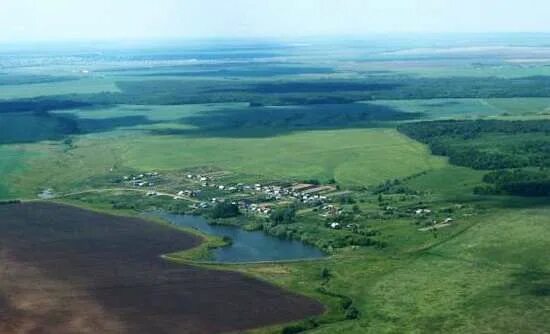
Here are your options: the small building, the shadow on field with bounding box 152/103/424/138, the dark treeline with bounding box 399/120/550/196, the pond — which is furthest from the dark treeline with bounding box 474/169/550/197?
the shadow on field with bounding box 152/103/424/138

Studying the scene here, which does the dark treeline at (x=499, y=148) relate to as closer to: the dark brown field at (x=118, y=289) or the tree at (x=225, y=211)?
the tree at (x=225, y=211)

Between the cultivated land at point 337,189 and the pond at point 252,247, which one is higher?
the cultivated land at point 337,189

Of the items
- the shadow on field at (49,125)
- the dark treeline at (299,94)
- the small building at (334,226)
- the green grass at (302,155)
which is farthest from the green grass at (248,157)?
the dark treeline at (299,94)

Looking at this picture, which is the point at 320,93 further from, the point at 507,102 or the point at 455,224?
the point at 455,224

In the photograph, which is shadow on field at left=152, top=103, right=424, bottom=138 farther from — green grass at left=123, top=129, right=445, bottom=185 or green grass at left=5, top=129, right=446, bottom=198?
green grass at left=123, top=129, right=445, bottom=185

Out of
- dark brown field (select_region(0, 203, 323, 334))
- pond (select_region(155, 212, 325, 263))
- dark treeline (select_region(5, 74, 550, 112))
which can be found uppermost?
dark treeline (select_region(5, 74, 550, 112))

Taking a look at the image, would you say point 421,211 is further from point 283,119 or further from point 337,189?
point 283,119

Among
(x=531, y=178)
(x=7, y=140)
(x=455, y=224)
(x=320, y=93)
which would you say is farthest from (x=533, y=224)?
(x=320, y=93)
